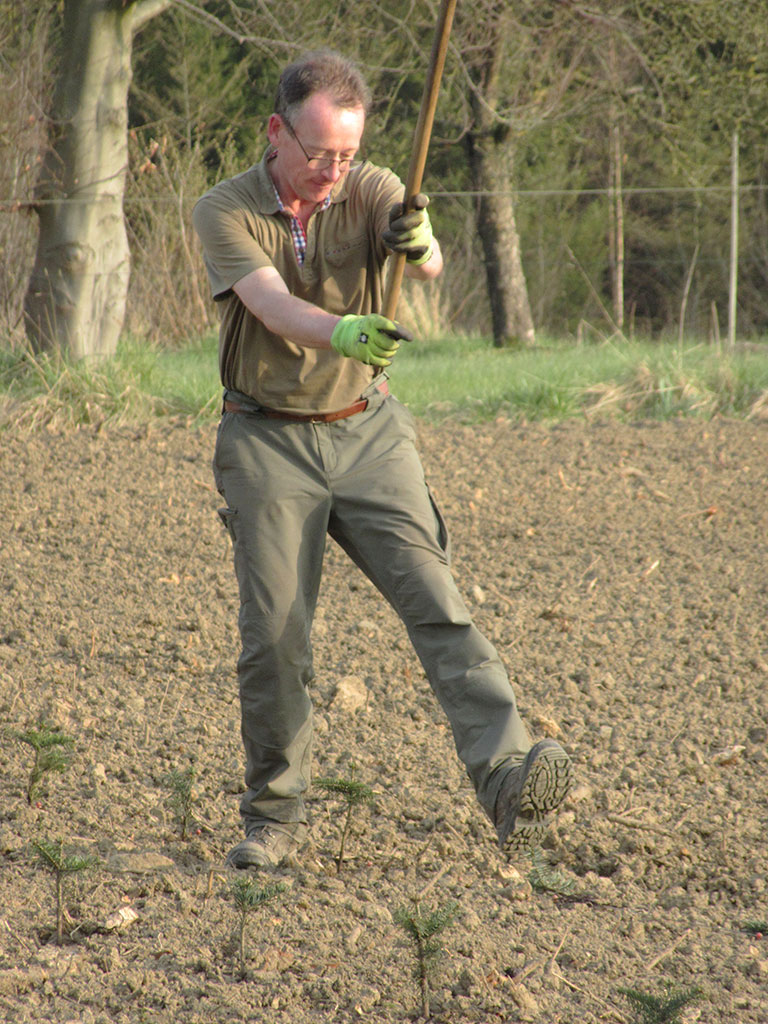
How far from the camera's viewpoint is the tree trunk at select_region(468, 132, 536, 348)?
501 inches

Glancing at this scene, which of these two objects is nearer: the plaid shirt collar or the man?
the man

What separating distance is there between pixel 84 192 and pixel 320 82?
5282mm

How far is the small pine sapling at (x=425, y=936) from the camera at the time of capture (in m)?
2.30

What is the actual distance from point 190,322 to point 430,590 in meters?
9.64

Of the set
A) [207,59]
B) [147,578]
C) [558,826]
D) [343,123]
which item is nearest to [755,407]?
[147,578]

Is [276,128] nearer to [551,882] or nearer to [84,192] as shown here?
[551,882]

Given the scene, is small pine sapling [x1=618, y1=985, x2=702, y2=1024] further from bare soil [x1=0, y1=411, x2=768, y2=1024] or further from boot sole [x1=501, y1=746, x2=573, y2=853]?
boot sole [x1=501, y1=746, x2=573, y2=853]

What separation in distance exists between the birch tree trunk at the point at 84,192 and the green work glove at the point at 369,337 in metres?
5.25

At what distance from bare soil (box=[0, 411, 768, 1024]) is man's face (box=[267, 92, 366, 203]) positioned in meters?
1.65

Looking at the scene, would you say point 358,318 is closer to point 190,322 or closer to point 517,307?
point 190,322

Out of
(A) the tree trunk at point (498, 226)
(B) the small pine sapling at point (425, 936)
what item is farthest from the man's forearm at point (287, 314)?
(A) the tree trunk at point (498, 226)

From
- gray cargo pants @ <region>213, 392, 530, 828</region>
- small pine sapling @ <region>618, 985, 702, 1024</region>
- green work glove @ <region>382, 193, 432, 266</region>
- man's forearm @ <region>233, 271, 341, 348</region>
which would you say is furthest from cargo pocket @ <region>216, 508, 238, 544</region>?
small pine sapling @ <region>618, 985, 702, 1024</region>

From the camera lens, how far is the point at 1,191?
960 cm

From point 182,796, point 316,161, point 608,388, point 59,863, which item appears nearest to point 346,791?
point 182,796
